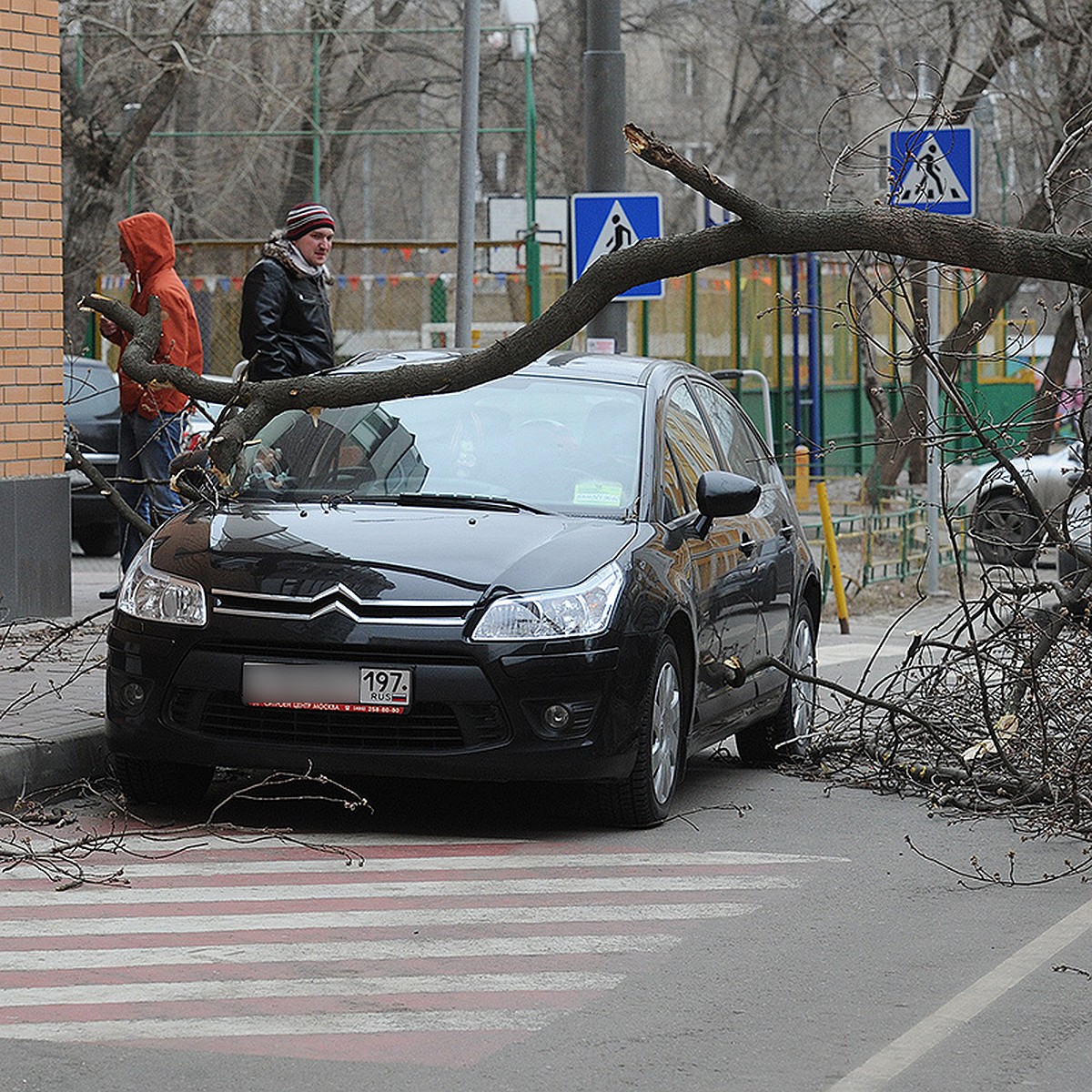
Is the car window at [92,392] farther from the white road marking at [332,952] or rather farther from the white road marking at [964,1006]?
the white road marking at [964,1006]

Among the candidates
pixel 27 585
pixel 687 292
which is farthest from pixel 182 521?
pixel 687 292

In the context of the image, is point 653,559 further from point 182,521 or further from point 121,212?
point 121,212

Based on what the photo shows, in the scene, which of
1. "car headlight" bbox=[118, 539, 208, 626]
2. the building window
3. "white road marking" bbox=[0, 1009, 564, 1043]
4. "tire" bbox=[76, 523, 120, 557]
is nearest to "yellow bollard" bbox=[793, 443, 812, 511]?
"tire" bbox=[76, 523, 120, 557]

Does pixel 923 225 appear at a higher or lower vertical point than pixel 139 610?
higher

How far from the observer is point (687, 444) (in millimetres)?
8656

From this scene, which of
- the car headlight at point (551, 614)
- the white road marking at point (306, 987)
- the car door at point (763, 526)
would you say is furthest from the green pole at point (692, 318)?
the white road marking at point (306, 987)

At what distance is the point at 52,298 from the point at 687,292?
13.3 metres

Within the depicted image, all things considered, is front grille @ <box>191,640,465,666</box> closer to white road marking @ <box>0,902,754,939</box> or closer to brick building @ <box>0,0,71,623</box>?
white road marking @ <box>0,902,754,939</box>

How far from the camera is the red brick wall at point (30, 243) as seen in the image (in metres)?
11.8

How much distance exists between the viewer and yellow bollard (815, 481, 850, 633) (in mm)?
14938

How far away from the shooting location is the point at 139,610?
24.5 feet

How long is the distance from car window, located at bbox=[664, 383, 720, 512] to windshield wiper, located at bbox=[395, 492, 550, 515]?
27.6 inches

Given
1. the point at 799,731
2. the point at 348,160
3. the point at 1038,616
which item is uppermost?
the point at 348,160

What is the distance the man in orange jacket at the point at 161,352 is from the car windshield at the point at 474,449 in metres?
3.79
